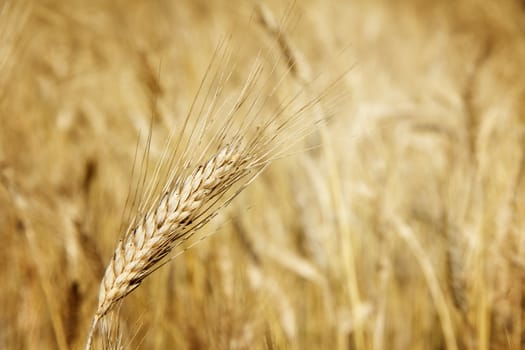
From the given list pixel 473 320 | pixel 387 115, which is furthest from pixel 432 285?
pixel 387 115

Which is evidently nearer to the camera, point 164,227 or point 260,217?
point 164,227

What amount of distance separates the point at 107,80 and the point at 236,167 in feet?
6.75

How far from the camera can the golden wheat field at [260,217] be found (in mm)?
476

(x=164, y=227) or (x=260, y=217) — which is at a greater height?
(x=260, y=217)

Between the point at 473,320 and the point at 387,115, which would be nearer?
the point at 473,320

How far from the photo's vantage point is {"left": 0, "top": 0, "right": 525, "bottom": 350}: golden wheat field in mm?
476

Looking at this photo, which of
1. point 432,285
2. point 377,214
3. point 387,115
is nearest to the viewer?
point 432,285

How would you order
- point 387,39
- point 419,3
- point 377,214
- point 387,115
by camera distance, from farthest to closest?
point 419,3
point 387,39
point 387,115
point 377,214

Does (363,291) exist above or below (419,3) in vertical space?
below

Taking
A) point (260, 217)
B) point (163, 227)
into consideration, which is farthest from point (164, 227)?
point (260, 217)

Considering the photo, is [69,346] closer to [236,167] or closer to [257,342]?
[257,342]

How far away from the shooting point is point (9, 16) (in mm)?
874

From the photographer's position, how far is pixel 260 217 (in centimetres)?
139

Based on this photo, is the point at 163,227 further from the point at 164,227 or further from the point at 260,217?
the point at 260,217
